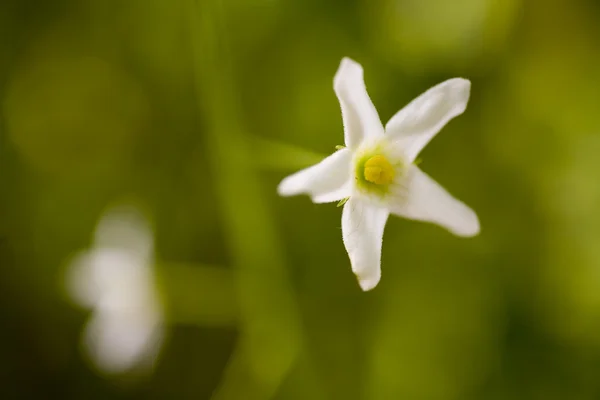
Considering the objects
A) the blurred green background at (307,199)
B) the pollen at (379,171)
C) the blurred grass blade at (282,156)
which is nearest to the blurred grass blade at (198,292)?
the blurred green background at (307,199)

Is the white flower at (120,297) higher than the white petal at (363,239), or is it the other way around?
the white flower at (120,297)

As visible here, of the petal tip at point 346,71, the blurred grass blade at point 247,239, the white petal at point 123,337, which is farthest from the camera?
the white petal at point 123,337

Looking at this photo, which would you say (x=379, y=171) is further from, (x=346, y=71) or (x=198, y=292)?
(x=198, y=292)

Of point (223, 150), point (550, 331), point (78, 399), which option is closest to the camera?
point (223, 150)

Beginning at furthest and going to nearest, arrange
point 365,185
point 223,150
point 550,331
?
point 550,331, point 223,150, point 365,185

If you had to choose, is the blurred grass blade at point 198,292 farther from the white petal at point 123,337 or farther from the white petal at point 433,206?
the white petal at point 433,206

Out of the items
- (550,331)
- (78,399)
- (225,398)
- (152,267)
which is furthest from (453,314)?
(78,399)

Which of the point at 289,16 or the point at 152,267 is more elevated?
the point at 289,16

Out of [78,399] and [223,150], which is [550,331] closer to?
[223,150]
